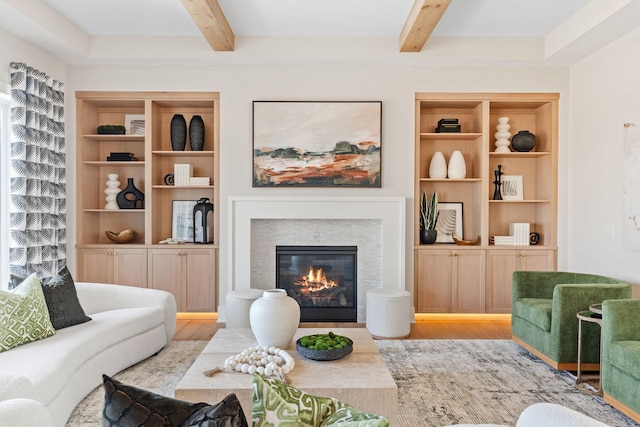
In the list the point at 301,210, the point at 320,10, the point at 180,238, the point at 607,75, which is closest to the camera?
the point at 320,10

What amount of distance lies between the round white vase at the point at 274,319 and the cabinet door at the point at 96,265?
283 centimetres

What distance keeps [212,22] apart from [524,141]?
11.1 feet

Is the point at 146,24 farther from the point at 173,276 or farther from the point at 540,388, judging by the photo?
the point at 540,388

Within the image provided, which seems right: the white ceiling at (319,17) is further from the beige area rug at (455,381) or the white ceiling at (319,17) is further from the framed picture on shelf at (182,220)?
the beige area rug at (455,381)

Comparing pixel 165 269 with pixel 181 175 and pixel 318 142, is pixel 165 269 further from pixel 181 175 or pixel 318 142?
pixel 318 142

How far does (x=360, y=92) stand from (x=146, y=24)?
7.15ft

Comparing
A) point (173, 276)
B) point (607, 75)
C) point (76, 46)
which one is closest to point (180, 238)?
point (173, 276)

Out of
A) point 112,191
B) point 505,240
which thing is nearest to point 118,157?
point 112,191

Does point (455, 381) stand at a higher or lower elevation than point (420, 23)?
lower

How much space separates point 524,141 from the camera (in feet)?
16.6

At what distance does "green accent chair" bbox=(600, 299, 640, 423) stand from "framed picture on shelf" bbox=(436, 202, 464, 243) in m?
2.49

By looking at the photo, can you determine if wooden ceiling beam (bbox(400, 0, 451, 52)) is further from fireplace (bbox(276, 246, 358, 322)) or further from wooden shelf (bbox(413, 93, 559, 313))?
fireplace (bbox(276, 246, 358, 322))

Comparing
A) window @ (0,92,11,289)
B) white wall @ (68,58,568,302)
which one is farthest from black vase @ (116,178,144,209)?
window @ (0,92,11,289)

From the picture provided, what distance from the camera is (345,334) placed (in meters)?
3.24
